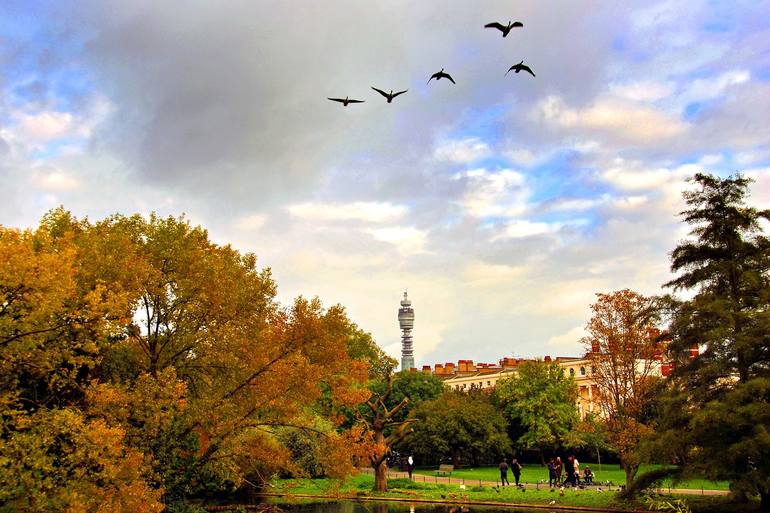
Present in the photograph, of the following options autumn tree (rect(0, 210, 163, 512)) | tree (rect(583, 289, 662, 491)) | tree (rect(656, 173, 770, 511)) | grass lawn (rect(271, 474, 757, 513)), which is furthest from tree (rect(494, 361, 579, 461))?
autumn tree (rect(0, 210, 163, 512))

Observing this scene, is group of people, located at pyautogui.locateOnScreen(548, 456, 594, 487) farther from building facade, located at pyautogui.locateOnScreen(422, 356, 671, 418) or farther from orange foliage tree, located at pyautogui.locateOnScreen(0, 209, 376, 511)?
building facade, located at pyautogui.locateOnScreen(422, 356, 671, 418)

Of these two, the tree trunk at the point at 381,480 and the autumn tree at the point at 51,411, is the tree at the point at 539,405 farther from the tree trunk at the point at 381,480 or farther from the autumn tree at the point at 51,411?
the autumn tree at the point at 51,411

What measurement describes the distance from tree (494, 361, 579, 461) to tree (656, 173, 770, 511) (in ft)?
118

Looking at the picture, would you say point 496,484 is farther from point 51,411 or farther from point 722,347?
point 51,411

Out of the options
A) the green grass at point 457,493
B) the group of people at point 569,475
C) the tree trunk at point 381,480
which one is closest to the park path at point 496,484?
the group of people at point 569,475

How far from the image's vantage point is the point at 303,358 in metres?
27.8

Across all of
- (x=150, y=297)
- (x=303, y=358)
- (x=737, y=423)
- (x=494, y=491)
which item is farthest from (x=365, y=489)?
(x=737, y=423)

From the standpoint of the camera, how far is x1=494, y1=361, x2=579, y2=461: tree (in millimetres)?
64875

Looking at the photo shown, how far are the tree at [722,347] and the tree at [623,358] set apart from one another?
471 centimetres

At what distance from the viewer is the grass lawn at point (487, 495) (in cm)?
2883

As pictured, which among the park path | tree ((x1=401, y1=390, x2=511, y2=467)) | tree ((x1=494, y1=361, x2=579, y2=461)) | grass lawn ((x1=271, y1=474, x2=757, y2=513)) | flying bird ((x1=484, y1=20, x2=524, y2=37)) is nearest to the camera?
flying bird ((x1=484, y1=20, x2=524, y2=37))

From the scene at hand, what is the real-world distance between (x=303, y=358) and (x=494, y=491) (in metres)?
16.1

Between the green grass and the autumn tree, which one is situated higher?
the autumn tree

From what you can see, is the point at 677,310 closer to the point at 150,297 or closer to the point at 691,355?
the point at 691,355
